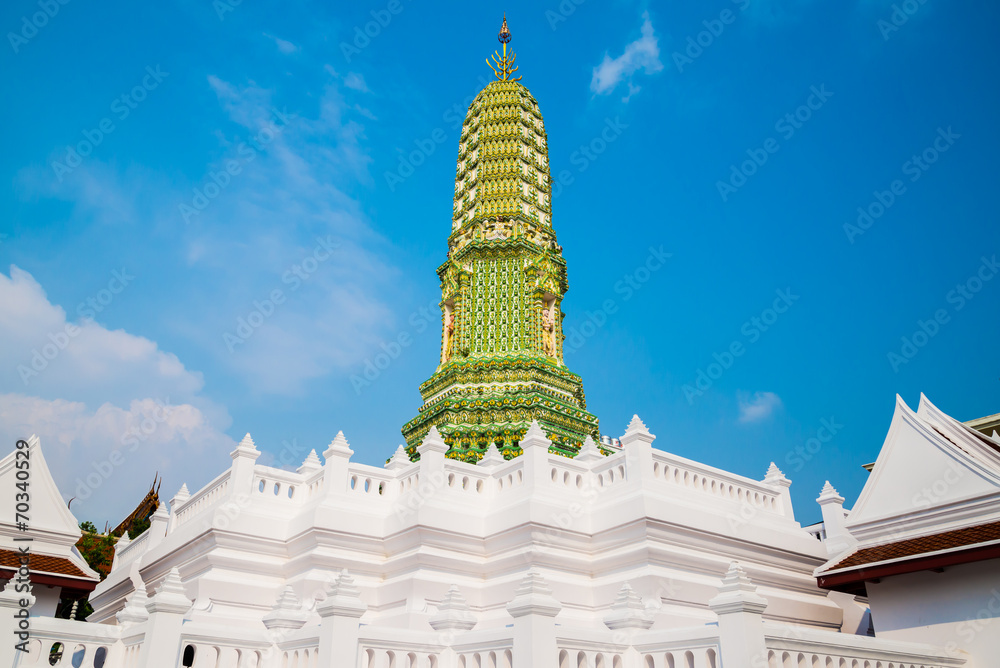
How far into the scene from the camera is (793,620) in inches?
567

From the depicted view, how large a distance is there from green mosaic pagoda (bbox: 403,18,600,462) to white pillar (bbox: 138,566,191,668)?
36.5 ft

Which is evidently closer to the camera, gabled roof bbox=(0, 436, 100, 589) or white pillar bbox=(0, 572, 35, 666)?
white pillar bbox=(0, 572, 35, 666)

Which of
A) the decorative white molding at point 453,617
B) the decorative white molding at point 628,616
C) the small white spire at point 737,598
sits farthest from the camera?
the decorative white molding at point 453,617

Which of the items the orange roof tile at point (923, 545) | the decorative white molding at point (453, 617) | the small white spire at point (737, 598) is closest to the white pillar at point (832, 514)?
the orange roof tile at point (923, 545)

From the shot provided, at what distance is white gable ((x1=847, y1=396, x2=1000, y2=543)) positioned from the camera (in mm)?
12328

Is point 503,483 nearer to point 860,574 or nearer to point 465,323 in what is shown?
point 860,574

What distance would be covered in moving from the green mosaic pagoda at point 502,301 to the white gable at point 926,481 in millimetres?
8614

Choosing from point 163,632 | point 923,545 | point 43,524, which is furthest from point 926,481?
point 43,524

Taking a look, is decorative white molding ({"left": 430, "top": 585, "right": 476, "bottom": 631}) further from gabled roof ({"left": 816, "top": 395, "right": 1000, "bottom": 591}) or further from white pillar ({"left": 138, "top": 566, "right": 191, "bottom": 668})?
gabled roof ({"left": 816, "top": 395, "right": 1000, "bottom": 591})

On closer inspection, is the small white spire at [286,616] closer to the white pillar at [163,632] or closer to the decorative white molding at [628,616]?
the white pillar at [163,632]

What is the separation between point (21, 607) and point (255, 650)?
307 cm

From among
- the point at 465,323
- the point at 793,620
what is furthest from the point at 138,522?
the point at 793,620

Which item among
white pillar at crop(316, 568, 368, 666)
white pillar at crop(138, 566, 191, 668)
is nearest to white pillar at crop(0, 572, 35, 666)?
white pillar at crop(138, 566, 191, 668)

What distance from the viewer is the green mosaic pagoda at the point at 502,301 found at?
68.3 feet
